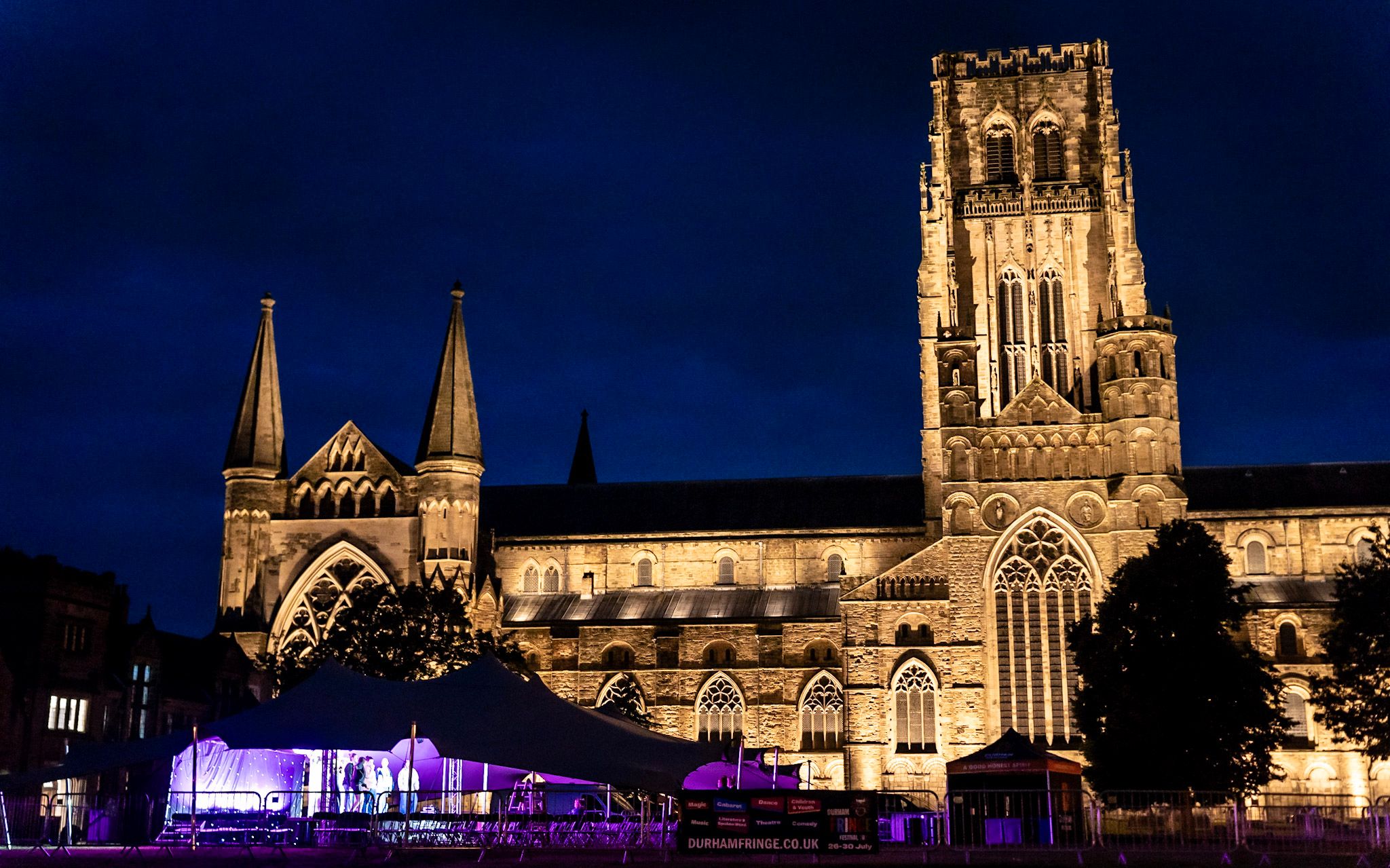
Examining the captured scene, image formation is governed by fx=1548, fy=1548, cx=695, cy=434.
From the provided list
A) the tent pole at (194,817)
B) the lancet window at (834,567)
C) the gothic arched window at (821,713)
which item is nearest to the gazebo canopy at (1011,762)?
the gothic arched window at (821,713)

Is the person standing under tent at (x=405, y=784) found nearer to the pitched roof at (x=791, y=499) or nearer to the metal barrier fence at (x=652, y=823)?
the metal barrier fence at (x=652, y=823)

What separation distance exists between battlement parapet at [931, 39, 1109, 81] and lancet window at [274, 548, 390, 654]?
41.8 m

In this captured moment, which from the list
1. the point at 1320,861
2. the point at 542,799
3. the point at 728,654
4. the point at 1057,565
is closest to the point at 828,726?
the point at 728,654

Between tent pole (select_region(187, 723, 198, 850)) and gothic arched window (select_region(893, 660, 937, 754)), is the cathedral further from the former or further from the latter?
tent pole (select_region(187, 723, 198, 850))

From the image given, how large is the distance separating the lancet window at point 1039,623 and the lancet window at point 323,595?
3082cm

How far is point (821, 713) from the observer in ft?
243

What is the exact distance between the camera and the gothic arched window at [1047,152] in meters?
84.6

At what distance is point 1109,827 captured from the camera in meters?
38.9

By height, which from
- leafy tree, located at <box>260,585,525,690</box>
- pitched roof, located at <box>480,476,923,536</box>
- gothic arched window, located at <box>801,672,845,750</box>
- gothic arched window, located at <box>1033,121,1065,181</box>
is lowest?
gothic arched window, located at <box>801,672,845,750</box>

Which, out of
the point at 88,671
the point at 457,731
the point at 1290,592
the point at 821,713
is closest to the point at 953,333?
the point at 821,713

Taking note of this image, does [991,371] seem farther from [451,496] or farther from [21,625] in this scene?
[21,625]

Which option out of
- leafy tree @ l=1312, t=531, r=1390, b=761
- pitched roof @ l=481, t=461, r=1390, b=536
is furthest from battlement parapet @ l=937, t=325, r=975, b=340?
leafy tree @ l=1312, t=531, r=1390, b=761

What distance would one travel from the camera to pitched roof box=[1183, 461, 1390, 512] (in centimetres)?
7950

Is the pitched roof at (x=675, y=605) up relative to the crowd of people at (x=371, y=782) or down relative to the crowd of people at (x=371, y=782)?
up
